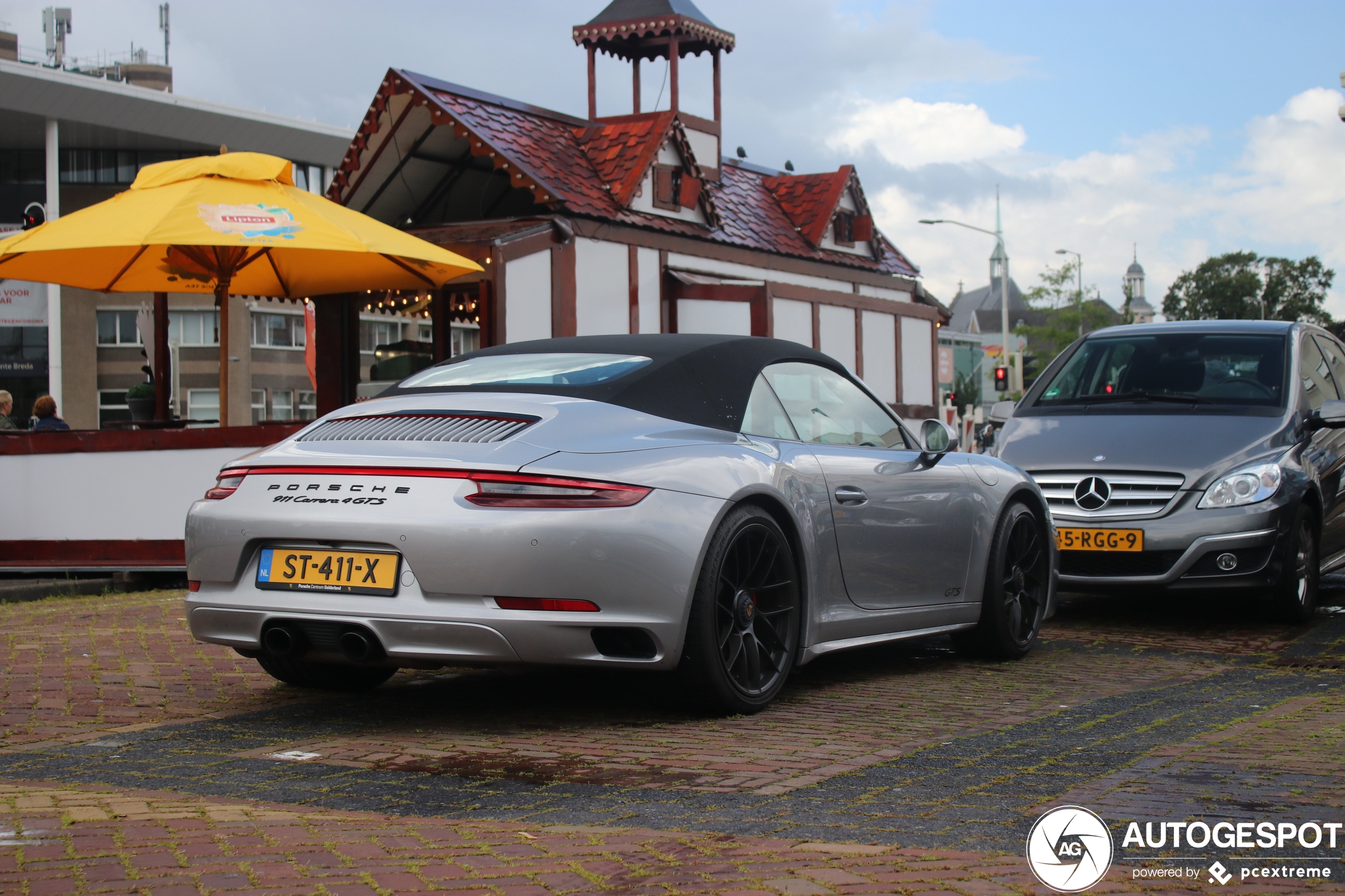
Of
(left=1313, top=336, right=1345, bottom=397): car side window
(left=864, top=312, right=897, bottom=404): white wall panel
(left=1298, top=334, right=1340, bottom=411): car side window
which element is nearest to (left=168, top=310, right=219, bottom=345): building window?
(left=864, top=312, right=897, bottom=404): white wall panel

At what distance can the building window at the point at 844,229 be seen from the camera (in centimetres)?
2145

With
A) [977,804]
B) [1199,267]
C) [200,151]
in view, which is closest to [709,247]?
[977,804]

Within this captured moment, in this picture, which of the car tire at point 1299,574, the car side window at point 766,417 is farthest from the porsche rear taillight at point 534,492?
the car tire at point 1299,574

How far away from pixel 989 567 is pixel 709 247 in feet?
40.1

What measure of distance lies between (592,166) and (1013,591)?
37.8ft

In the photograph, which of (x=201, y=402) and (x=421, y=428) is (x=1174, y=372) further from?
(x=201, y=402)

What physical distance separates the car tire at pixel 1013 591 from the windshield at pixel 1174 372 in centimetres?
235

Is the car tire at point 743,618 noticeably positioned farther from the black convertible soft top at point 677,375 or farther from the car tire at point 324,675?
the car tire at point 324,675

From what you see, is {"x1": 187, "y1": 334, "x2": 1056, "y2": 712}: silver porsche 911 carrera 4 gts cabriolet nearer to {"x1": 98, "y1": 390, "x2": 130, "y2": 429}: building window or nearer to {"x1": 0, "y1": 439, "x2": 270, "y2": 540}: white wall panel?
{"x1": 0, "y1": 439, "x2": 270, "y2": 540}: white wall panel

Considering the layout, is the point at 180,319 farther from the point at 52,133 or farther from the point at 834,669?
the point at 834,669

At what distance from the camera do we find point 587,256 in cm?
1606

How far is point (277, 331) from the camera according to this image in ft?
210

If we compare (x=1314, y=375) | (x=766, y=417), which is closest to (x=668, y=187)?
(x=1314, y=375)

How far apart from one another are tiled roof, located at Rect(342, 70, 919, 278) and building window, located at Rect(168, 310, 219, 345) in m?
46.5
